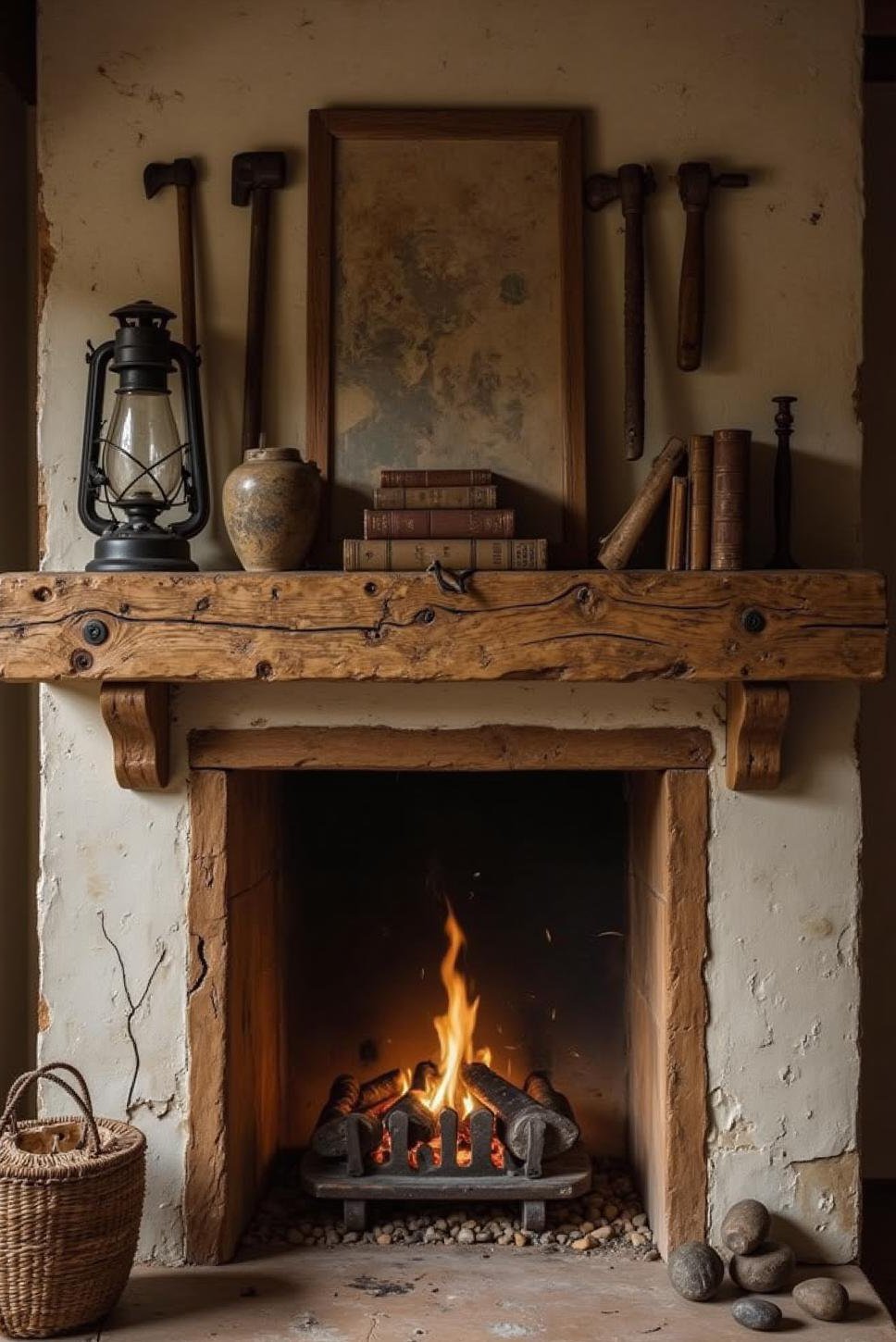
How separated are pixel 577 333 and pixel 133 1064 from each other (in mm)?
1595

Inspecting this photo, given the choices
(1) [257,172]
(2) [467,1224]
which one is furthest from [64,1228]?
(1) [257,172]

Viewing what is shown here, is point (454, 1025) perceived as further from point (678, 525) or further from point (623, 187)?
point (623, 187)

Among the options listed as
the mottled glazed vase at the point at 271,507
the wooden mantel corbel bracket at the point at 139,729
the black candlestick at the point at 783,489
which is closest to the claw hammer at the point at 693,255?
the black candlestick at the point at 783,489

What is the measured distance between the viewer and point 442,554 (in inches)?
92.9

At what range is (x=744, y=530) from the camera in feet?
7.89

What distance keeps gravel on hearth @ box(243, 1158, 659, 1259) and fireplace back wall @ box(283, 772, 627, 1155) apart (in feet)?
0.97

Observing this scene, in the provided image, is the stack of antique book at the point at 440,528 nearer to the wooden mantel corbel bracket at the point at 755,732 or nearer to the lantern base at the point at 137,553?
the lantern base at the point at 137,553

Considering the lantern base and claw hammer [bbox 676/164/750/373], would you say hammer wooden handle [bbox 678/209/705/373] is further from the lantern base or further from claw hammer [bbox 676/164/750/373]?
the lantern base

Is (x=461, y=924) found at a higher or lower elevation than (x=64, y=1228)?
higher

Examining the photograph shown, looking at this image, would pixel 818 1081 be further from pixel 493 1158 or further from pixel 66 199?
pixel 66 199

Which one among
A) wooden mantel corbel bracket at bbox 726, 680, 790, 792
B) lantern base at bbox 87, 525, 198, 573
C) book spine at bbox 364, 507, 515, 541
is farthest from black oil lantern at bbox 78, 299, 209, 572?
→ wooden mantel corbel bracket at bbox 726, 680, 790, 792

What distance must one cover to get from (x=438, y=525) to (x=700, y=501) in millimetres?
468

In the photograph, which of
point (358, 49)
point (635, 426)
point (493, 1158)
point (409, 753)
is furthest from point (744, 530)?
point (493, 1158)

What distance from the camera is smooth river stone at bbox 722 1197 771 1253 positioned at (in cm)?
239
